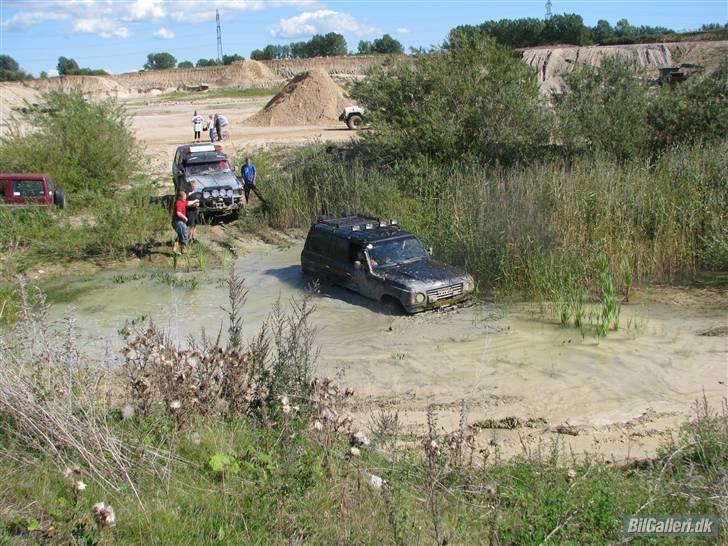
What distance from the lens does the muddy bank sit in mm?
8906

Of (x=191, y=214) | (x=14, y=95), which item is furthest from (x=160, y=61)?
(x=191, y=214)

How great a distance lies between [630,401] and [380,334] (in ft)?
14.9

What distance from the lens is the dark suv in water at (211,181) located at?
2023 cm

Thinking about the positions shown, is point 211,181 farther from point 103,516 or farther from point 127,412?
point 103,516

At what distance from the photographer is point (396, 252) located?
1401 cm

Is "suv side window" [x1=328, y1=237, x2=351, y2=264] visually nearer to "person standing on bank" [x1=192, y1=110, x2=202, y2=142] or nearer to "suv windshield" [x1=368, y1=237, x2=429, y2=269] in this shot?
"suv windshield" [x1=368, y1=237, x2=429, y2=269]

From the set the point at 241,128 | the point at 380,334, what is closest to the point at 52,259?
the point at 380,334

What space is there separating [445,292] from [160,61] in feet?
503

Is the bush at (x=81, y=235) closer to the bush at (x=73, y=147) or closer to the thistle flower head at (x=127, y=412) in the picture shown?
the bush at (x=73, y=147)

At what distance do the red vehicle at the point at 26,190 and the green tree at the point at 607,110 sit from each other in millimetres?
14394

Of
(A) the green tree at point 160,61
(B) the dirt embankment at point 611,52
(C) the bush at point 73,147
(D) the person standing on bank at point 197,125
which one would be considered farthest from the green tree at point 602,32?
(A) the green tree at point 160,61

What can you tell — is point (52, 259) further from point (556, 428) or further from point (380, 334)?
point (556, 428)

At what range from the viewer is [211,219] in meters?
20.9

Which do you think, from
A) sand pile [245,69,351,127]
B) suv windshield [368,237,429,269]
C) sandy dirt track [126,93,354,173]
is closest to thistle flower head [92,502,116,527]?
suv windshield [368,237,429,269]
